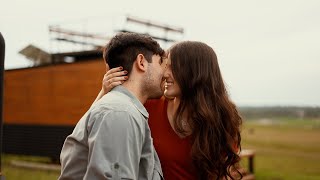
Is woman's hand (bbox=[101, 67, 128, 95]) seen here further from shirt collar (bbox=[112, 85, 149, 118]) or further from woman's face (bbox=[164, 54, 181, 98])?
woman's face (bbox=[164, 54, 181, 98])

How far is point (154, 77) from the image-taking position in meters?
2.16

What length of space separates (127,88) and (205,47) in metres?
0.66

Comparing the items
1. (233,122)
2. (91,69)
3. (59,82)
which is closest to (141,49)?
(233,122)

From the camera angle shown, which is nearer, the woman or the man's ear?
the man's ear

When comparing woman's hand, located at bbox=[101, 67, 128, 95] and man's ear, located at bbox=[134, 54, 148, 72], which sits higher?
man's ear, located at bbox=[134, 54, 148, 72]

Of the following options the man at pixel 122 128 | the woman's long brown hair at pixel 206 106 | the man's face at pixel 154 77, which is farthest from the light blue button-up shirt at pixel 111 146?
→ the woman's long brown hair at pixel 206 106

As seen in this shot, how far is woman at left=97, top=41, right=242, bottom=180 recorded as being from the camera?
240 centimetres

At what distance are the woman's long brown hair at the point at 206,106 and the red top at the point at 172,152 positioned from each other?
1.7 inches

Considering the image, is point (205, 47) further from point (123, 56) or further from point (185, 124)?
point (123, 56)

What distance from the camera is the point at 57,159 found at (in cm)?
1298

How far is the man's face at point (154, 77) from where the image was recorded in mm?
2141

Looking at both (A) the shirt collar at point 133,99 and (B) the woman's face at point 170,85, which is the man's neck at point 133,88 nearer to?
(A) the shirt collar at point 133,99

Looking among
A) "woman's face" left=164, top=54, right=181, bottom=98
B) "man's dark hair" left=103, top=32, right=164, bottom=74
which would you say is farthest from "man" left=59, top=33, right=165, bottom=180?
"woman's face" left=164, top=54, right=181, bottom=98

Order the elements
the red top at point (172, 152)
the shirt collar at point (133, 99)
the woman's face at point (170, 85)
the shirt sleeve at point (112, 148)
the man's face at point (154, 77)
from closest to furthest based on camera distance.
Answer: the shirt sleeve at point (112, 148) → the shirt collar at point (133, 99) → the man's face at point (154, 77) → the red top at point (172, 152) → the woman's face at point (170, 85)
